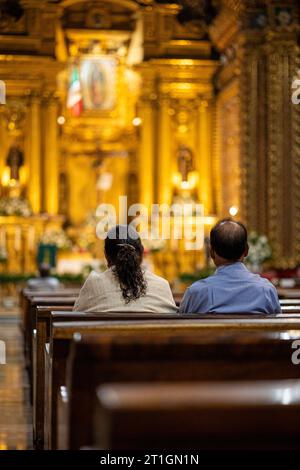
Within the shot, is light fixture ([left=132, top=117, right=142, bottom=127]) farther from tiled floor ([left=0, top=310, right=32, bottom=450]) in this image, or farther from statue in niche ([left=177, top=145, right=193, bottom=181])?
tiled floor ([left=0, top=310, right=32, bottom=450])

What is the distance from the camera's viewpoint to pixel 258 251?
577 inches

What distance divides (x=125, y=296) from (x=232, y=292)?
1.86 ft

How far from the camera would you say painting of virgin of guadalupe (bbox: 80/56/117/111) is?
19.8 meters

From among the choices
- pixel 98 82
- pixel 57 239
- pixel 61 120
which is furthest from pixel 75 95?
pixel 57 239

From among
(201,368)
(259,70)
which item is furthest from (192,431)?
(259,70)

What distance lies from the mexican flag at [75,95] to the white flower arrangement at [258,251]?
628cm

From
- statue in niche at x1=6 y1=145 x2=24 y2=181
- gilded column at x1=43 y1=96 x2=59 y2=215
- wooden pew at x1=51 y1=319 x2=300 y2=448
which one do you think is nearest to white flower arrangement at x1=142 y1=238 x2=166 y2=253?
gilded column at x1=43 y1=96 x2=59 y2=215

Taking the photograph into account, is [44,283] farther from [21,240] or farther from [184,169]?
[184,169]

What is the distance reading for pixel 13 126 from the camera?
19.9 metres

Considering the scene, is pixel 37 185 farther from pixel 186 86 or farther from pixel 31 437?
pixel 31 437

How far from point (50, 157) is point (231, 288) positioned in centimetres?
1562

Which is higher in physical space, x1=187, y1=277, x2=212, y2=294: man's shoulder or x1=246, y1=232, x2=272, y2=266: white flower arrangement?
x1=187, y1=277, x2=212, y2=294: man's shoulder

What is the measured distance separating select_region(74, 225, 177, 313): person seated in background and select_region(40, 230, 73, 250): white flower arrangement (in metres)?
13.7

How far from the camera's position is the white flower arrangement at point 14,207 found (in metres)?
19.1
